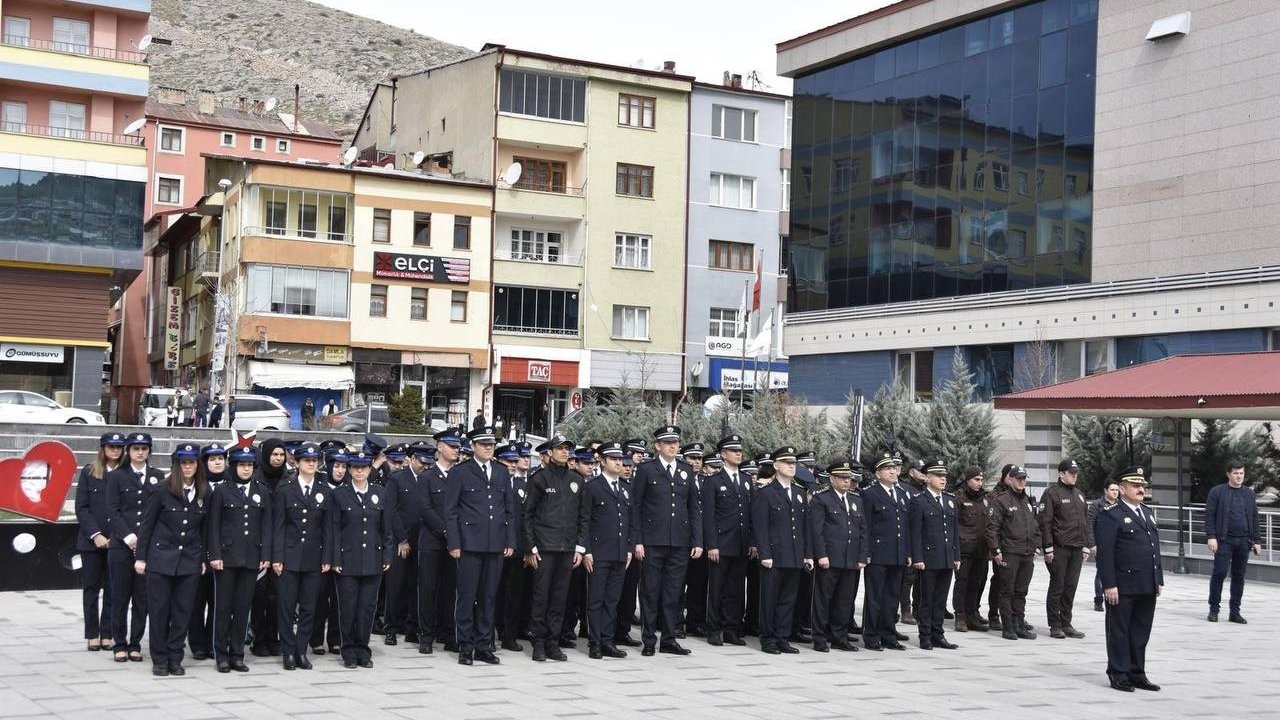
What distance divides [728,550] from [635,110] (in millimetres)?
40796

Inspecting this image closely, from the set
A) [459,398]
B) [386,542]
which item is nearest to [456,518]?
[386,542]

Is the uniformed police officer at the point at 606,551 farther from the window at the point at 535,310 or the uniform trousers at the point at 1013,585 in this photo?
the window at the point at 535,310

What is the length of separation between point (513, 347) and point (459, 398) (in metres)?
2.71

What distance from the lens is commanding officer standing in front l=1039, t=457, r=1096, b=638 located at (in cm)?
1631

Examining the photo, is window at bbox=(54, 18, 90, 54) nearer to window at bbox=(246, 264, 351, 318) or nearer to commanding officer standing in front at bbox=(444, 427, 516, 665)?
window at bbox=(246, 264, 351, 318)

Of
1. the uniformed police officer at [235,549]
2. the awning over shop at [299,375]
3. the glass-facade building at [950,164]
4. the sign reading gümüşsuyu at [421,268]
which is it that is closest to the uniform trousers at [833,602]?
the uniformed police officer at [235,549]

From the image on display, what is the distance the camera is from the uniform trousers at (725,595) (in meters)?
14.9

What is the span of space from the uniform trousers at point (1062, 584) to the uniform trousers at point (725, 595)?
151 inches

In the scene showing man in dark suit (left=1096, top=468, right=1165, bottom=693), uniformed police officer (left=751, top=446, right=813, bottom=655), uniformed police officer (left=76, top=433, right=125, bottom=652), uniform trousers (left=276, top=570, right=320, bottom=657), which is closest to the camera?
uniform trousers (left=276, top=570, right=320, bottom=657)

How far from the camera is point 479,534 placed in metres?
13.1

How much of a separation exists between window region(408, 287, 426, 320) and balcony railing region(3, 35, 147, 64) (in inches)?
468

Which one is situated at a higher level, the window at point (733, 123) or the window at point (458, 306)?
the window at point (733, 123)

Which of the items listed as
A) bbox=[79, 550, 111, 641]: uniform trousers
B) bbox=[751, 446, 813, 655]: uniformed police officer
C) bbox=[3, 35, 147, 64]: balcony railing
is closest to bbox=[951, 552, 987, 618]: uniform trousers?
bbox=[751, 446, 813, 655]: uniformed police officer

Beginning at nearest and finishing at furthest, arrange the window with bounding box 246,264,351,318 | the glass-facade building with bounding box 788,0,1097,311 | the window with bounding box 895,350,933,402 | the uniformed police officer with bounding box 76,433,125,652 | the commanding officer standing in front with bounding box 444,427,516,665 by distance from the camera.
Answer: the uniformed police officer with bounding box 76,433,125,652, the commanding officer standing in front with bounding box 444,427,516,665, the glass-facade building with bounding box 788,0,1097,311, the window with bounding box 895,350,933,402, the window with bounding box 246,264,351,318
